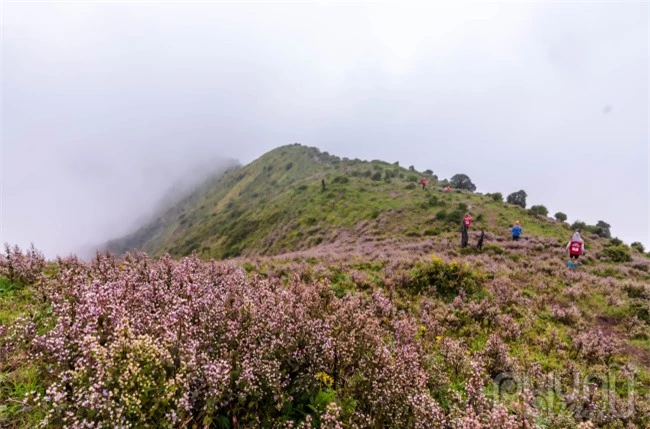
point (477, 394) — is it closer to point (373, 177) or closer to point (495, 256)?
point (495, 256)

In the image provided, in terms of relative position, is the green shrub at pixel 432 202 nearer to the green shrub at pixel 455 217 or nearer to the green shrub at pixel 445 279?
the green shrub at pixel 455 217

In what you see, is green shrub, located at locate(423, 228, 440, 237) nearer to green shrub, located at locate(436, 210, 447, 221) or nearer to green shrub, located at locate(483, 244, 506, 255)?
green shrub, located at locate(436, 210, 447, 221)

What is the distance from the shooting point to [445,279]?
1409cm

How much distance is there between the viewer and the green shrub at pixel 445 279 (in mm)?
13770

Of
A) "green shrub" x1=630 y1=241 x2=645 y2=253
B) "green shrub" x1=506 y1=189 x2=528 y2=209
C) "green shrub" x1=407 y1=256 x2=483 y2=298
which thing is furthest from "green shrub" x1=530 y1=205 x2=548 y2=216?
"green shrub" x1=407 y1=256 x2=483 y2=298

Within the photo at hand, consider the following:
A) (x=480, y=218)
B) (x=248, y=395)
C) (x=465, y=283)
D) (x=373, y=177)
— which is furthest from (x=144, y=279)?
(x=373, y=177)

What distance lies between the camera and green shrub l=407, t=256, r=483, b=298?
1377cm

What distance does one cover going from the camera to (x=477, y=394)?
4688 millimetres

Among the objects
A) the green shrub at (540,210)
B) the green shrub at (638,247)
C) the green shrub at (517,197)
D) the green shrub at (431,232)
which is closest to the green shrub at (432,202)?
the green shrub at (431,232)

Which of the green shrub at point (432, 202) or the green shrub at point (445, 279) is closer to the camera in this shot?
the green shrub at point (445, 279)

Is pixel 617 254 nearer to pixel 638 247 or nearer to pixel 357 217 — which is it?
pixel 638 247

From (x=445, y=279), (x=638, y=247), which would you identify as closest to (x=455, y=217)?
(x=638, y=247)

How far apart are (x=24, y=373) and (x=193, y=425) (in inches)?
117

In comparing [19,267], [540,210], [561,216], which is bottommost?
[19,267]
